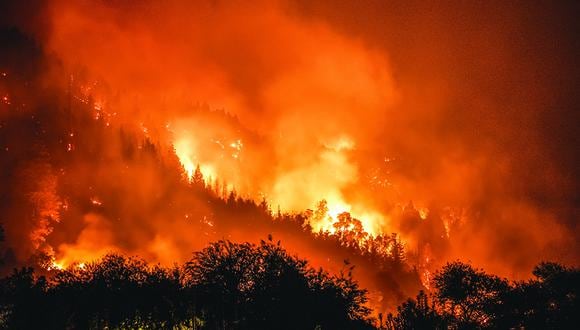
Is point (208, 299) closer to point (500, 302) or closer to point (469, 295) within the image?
point (469, 295)

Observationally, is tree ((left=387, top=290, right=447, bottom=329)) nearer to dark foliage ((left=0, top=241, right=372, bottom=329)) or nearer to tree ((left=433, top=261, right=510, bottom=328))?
dark foliage ((left=0, top=241, right=372, bottom=329))

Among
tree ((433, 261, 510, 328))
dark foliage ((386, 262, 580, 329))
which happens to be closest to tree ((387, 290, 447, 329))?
dark foliage ((386, 262, 580, 329))

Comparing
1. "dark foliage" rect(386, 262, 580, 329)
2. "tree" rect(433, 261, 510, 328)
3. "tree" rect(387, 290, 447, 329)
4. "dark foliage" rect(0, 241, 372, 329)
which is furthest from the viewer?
"tree" rect(433, 261, 510, 328)

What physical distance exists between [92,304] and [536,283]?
234ft

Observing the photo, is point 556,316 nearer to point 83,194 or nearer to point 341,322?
point 341,322

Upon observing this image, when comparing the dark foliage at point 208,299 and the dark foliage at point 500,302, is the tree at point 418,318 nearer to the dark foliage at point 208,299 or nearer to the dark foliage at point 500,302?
the dark foliage at point 500,302

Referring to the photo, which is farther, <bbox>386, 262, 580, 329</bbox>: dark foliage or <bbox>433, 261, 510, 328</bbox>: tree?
<bbox>433, 261, 510, 328</bbox>: tree

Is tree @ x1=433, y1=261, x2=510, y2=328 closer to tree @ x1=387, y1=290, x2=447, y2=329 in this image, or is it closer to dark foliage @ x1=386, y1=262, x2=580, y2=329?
dark foliage @ x1=386, y1=262, x2=580, y2=329

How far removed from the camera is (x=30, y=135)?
177500 millimetres

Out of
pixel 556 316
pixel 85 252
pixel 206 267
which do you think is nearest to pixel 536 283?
pixel 556 316

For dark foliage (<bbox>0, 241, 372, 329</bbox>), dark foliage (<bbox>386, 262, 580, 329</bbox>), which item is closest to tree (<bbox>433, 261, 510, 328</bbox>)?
dark foliage (<bbox>386, 262, 580, 329</bbox>)

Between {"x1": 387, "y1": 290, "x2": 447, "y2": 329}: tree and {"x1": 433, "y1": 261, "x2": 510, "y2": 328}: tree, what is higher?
{"x1": 433, "y1": 261, "x2": 510, "y2": 328}: tree

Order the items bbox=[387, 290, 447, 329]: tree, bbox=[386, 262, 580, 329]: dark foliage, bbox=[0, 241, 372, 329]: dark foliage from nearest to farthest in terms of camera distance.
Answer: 1. bbox=[0, 241, 372, 329]: dark foliage
2. bbox=[387, 290, 447, 329]: tree
3. bbox=[386, 262, 580, 329]: dark foliage

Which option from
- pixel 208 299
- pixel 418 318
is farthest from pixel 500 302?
pixel 208 299
